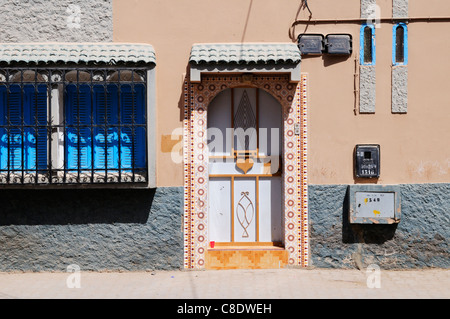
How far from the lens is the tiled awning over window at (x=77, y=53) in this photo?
→ 7371mm

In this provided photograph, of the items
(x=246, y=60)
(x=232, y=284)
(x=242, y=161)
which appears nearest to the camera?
(x=232, y=284)

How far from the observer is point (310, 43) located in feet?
25.0

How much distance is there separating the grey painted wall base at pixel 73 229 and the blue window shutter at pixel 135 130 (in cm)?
44

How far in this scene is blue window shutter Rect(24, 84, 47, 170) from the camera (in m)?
7.64

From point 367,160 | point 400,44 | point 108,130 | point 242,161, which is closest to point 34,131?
point 108,130

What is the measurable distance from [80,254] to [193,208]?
173 cm

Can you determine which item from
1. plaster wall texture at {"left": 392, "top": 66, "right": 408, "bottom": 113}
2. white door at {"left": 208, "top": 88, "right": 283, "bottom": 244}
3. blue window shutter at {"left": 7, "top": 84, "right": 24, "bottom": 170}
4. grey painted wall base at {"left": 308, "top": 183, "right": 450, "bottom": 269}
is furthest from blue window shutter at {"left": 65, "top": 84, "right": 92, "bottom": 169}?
plaster wall texture at {"left": 392, "top": 66, "right": 408, "bottom": 113}

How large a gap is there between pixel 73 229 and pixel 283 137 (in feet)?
10.7

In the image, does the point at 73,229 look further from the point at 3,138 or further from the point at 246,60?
the point at 246,60

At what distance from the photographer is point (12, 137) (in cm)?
769

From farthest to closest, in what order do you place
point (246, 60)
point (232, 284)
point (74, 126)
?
point (74, 126), point (246, 60), point (232, 284)

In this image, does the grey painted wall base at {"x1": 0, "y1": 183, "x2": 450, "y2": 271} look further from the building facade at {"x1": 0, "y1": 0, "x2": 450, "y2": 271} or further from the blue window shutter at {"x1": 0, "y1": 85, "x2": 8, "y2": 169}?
the blue window shutter at {"x1": 0, "y1": 85, "x2": 8, "y2": 169}

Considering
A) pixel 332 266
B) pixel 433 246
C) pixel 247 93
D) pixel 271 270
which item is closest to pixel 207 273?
pixel 271 270

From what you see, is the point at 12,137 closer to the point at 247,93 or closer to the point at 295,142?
the point at 247,93
